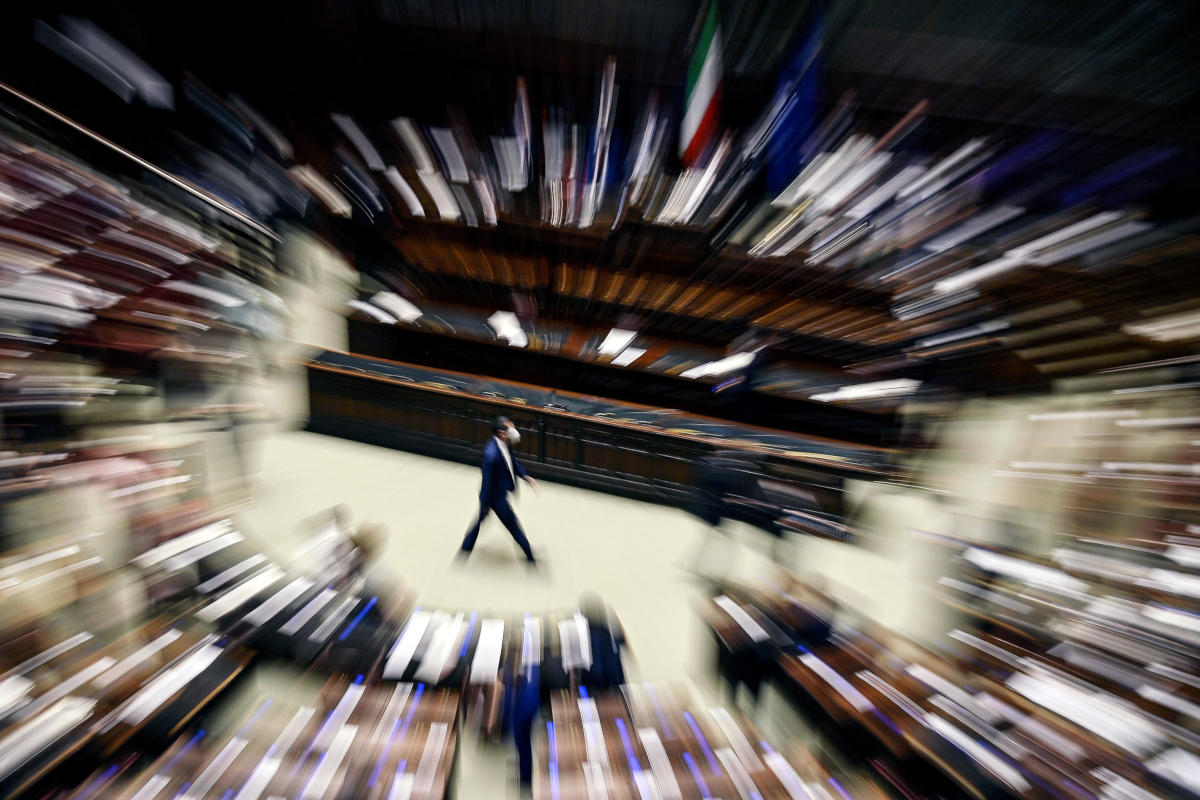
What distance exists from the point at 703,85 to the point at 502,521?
2.91 metres

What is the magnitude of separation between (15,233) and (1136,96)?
6910 mm

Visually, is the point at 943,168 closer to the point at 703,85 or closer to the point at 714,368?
the point at 703,85

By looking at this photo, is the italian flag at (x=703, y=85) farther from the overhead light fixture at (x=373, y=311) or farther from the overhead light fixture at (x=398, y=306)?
the overhead light fixture at (x=373, y=311)

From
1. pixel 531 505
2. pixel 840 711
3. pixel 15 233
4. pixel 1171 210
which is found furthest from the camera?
pixel 531 505

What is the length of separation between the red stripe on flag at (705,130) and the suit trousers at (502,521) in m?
2.70

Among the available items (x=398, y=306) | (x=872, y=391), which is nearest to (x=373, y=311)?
(x=398, y=306)

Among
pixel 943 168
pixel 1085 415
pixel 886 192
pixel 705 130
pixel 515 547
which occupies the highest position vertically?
pixel 943 168

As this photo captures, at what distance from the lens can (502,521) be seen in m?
2.80

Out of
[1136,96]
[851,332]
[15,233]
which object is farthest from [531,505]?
[1136,96]

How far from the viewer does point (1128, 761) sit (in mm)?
1314

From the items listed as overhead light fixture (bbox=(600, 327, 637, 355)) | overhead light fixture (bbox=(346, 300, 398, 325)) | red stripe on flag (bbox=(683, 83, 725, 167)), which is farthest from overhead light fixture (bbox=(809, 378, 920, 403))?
overhead light fixture (bbox=(346, 300, 398, 325))

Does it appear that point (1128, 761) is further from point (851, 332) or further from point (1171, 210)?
point (1171, 210)

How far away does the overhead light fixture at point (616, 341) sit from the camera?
421 cm

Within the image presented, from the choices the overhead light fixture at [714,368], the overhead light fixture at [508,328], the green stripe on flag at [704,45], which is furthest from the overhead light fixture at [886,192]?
the overhead light fixture at [508,328]
